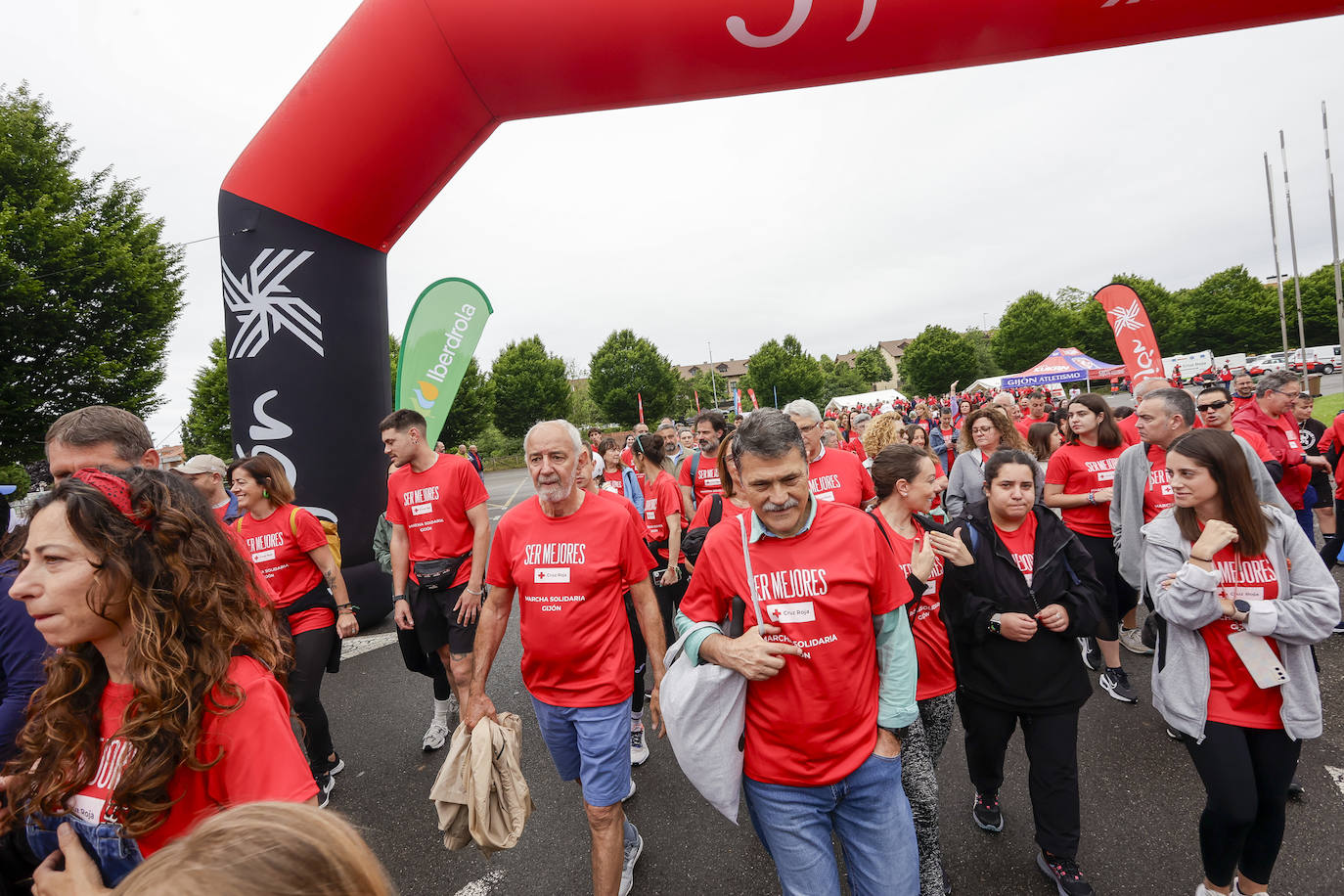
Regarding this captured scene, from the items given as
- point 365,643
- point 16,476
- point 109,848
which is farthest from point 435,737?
point 16,476

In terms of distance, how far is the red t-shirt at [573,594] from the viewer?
8.87 ft

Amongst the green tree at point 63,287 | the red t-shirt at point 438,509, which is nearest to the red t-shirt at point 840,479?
the red t-shirt at point 438,509

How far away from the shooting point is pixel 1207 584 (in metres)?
2.19

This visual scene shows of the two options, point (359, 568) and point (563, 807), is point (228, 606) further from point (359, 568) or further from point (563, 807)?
point (359, 568)

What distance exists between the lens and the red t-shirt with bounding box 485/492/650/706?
2.71 metres

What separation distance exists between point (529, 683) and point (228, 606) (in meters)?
1.61

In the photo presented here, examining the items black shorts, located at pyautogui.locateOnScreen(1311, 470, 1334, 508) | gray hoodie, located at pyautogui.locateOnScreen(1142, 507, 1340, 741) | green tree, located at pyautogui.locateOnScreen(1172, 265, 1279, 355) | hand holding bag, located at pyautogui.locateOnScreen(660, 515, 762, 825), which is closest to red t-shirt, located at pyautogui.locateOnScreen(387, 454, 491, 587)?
hand holding bag, located at pyautogui.locateOnScreen(660, 515, 762, 825)

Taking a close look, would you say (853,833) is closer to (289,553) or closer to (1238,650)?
(1238,650)

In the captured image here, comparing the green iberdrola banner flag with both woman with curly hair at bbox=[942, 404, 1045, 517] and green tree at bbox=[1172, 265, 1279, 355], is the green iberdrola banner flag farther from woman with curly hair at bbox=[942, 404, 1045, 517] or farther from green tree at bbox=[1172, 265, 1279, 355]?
green tree at bbox=[1172, 265, 1279, 355]

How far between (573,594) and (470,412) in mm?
39912

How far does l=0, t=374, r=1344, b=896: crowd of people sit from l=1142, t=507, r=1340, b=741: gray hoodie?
1 centimetres

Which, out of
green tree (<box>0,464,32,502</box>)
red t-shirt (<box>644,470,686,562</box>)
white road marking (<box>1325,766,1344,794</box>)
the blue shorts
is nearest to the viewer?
the blue shorts

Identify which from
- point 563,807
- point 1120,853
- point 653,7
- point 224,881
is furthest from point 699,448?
point 224,881

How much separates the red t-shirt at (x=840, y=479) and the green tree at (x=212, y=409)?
3764cm
